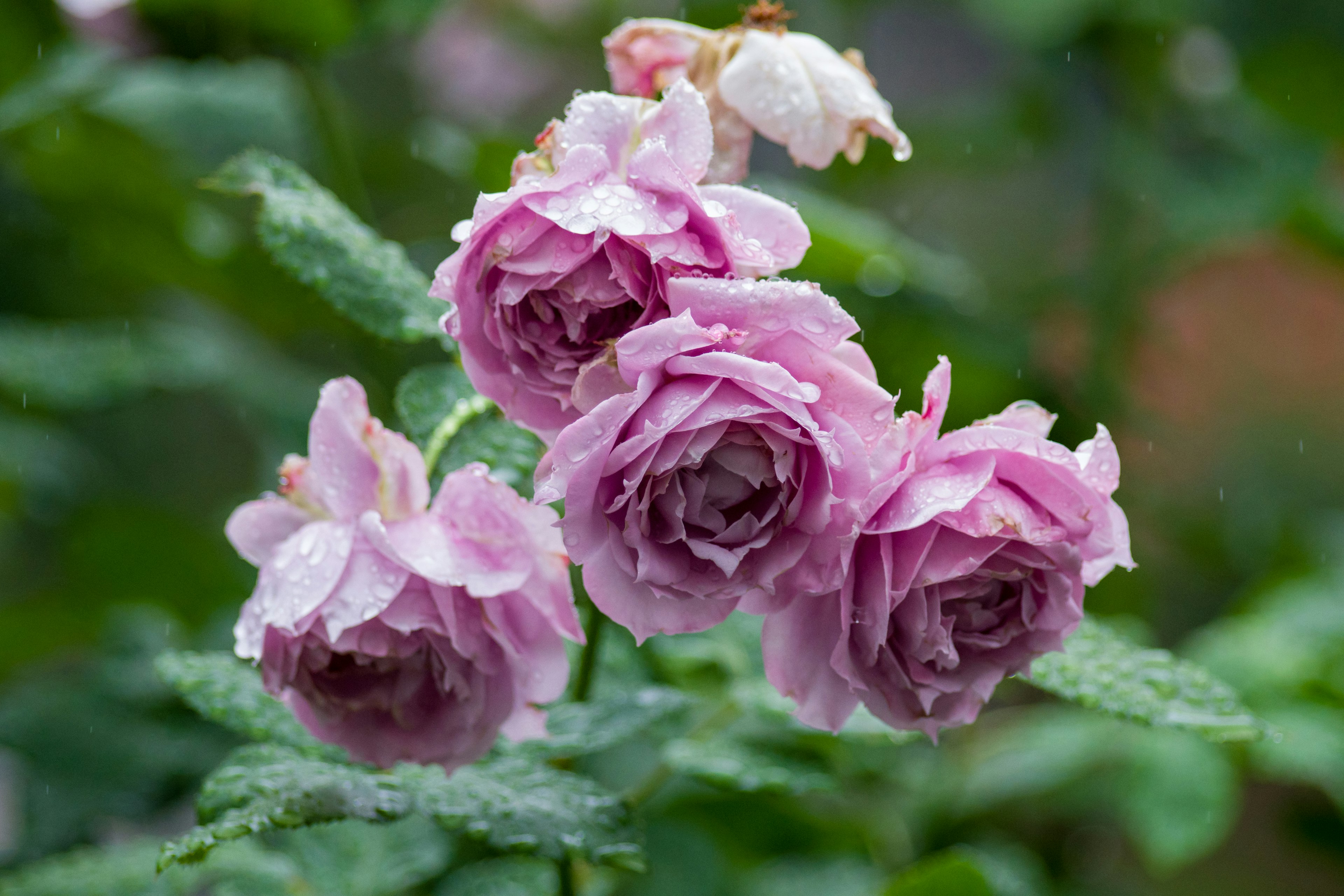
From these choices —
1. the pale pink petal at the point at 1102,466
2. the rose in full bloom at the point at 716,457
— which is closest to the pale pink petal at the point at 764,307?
the rose in full bloom at the point at 716,457

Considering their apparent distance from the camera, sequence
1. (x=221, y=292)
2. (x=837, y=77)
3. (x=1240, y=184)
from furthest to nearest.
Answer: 1. (x=1240, y=184)
2. (x=221, y=292)
3. (x=837, y=77)

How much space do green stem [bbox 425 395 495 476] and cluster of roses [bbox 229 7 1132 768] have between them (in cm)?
5

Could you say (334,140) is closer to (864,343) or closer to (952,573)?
(864,343)

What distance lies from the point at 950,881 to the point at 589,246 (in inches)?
16.6

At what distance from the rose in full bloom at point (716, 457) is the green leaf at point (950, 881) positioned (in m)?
0.29

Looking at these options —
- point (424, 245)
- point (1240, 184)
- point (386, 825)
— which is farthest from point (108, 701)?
point (1240, 184)

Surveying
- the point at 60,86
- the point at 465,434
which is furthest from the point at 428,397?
the point at 60,86

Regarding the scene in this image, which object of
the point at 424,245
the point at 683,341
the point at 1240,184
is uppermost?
the point at 683,341

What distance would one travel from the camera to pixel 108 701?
98cm

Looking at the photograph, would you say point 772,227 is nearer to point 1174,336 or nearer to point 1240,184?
point 1240,184

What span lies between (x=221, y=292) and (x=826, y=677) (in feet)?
3.53

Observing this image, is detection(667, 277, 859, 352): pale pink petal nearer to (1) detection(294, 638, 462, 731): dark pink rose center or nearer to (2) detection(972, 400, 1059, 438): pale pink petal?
(2) detection(972, 400, 1059, 438): pale pink petal

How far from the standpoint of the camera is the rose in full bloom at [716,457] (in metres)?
0.39

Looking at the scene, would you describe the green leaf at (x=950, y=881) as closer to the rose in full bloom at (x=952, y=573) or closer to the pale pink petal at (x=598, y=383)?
the rose in full bloom at (x=952, y=573)
